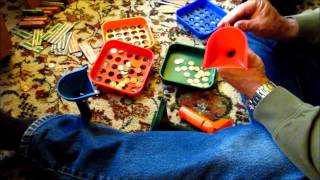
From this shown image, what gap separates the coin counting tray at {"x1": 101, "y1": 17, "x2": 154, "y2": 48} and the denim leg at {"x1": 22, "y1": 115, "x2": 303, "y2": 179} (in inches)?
18.1

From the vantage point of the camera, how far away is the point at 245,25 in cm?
89

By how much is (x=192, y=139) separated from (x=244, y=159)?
13 cm

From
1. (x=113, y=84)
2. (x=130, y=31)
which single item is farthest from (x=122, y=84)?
(x=130, y=31)

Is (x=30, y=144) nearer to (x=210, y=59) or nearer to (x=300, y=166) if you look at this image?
(x=210, y=59)

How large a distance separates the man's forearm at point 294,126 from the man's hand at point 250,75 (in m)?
0.06

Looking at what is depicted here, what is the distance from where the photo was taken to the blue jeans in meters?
0.69

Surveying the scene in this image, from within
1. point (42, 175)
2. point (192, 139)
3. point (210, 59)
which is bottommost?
point (42, 175)

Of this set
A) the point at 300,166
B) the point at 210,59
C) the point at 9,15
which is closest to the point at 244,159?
the point at 300,166

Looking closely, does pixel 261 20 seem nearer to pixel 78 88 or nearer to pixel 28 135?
pixel 78 88

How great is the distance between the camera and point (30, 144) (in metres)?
0.78

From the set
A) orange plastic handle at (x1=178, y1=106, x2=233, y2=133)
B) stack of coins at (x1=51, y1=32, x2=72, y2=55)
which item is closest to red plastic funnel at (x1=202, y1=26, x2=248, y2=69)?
orange plastic handle at (x1=178, y1=106, x2=233, y2=133)

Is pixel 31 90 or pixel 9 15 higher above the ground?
pixel 9 15

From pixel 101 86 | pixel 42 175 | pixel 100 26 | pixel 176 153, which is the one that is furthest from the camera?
pixel 100 26

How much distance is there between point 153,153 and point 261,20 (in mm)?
443
